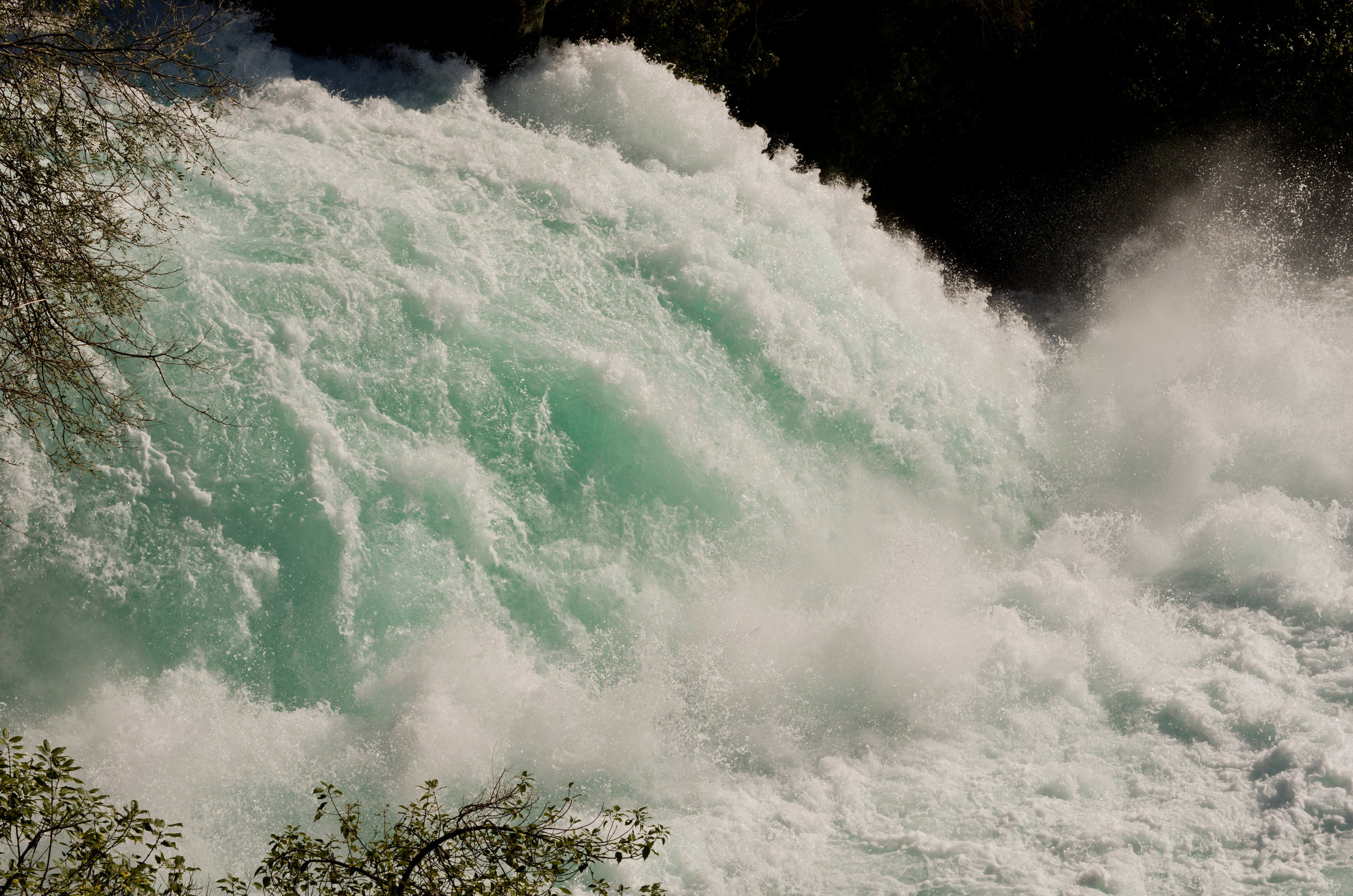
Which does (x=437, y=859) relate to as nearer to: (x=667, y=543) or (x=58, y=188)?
(x=58, y=188)

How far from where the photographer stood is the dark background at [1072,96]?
50.7ft

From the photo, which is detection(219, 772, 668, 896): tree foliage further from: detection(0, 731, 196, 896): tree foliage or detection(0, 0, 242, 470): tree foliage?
detection(0, 0, 242, 470): tree foliage

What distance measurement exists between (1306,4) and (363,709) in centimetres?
1776

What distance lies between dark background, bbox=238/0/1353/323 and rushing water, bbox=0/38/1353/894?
338 cm

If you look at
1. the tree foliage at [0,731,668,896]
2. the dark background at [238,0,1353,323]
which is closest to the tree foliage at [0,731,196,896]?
the tree foliage at [0,731,668,896]

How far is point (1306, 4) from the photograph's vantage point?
15.6m

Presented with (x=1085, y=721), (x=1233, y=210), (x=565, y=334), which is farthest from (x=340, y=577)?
(x=1233, y=210)

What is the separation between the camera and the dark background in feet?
50.7

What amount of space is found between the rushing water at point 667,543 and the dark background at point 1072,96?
3.38 metres

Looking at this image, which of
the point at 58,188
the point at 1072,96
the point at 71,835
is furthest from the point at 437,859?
the point at 1072,96

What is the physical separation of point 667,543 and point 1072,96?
39.2 ft

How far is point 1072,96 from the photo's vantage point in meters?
16.2

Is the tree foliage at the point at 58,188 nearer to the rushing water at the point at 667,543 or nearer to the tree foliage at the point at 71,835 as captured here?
the rushing water at the point at 667,543

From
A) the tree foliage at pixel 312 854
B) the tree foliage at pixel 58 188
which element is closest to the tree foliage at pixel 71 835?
the tree foliage at pixel 312 854
